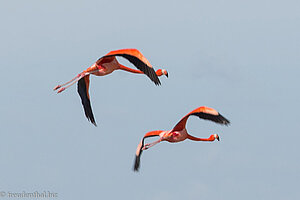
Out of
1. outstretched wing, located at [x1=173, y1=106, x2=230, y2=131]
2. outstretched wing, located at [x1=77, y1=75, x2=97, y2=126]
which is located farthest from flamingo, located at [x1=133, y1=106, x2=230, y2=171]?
outstretched wing, located at [x1=77, y1=75, x2=97, y2=126]

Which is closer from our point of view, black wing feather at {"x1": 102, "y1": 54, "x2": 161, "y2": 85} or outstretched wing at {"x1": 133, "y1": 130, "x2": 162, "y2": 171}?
black wing feather at {"x1": 102, "y1": 54, "x2": 161, "y2": 85}

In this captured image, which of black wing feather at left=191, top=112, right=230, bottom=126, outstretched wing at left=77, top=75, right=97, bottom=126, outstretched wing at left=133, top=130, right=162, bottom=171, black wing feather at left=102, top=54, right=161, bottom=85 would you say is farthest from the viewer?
outstretched wing at left=77, top=75, right=97, bottom=126

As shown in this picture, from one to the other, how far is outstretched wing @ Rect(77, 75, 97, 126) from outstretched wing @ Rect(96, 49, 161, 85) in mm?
5447

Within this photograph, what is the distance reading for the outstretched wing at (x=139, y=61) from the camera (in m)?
35.0

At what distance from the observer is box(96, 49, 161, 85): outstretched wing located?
35.0 meters

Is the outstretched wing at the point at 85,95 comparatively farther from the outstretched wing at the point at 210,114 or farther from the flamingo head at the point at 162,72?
the outstretched wing at the point at 210,114

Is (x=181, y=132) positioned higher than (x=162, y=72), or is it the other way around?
(x=162, y=72)

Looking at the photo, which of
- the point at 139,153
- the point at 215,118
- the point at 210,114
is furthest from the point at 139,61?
the point at 139,153

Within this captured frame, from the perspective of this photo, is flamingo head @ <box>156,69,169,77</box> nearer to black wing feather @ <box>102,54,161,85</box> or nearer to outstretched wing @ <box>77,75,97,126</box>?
black wing feather @ <box>102,54,161,85</box>

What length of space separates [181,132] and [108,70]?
183 inches

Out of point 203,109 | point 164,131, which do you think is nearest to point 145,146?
point 164,131

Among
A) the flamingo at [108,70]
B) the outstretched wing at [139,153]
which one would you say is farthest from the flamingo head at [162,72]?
the outstretched wing at [139,153]

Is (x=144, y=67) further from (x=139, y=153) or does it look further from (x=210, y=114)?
(x=139, y=153)

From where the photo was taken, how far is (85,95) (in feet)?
137
